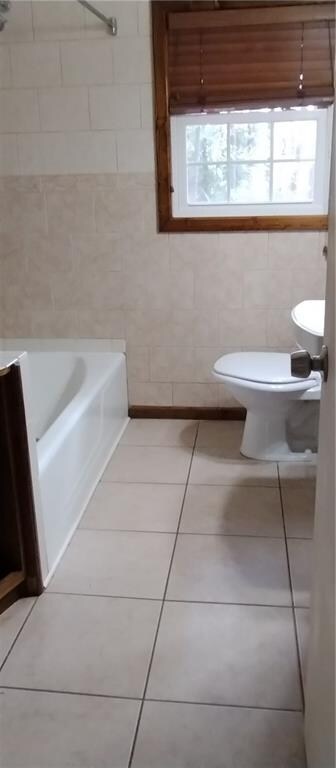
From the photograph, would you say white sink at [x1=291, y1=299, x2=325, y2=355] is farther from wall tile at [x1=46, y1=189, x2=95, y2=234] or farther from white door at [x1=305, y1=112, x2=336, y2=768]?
wall tile at [x1=46, y1=189, x2=95, y2=234]

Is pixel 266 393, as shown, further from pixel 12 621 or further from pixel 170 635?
pixel 12 621

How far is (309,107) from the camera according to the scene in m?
2.66

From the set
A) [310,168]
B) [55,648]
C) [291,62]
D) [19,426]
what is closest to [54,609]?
[55,648]

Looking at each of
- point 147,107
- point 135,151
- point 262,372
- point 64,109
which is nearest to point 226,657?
point 262,372

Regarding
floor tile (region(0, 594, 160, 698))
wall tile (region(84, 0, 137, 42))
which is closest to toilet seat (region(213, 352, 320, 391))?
floor tile (region(0, 594, 160, 698))

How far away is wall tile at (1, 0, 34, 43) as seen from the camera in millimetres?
2686

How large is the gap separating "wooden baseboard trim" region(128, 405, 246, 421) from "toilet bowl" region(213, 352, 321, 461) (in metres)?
0.39

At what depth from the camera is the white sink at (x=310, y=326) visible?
5.88ft

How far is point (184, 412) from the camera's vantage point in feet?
Answer: 10.2

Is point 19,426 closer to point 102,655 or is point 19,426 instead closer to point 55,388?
point 102,655

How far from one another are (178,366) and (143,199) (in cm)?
82

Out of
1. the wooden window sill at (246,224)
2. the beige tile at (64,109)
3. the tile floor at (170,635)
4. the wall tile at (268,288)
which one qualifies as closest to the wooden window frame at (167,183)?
the wooden window sill at (246,224)

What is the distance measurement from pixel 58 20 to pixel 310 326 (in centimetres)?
185

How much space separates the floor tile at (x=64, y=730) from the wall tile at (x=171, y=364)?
5.98 feet
